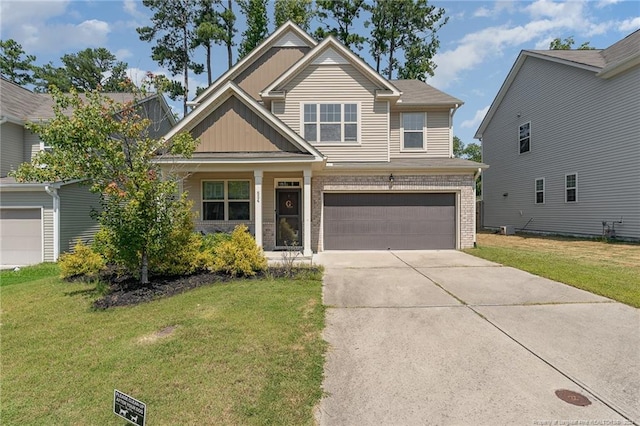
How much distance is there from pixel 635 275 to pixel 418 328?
641 centimetres

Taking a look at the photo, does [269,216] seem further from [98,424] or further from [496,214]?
[496,214]

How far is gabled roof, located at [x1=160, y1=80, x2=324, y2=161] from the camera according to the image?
10.0 meters

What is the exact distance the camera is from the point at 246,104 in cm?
1021

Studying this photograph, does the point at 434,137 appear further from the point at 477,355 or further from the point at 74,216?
the point at 74,216

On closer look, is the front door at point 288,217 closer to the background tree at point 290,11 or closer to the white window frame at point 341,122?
the white window frame at point 341,122

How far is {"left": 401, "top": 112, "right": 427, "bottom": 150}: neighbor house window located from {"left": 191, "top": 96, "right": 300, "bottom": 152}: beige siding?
5.48 metres

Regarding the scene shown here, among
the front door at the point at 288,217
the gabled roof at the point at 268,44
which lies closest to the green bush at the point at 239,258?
the front door at the point at 288,217

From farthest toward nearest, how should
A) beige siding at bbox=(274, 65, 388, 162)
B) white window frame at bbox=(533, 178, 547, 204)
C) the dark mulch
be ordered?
white window frame at bbox=(533, 178, 547, 204)
beige siding at bbox=(274, 65, 388, 162)
the dark mulch

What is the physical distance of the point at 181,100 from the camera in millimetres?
26328

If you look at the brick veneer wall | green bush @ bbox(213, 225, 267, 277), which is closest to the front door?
the brick veneer wall

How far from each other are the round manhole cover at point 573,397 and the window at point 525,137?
18.8 m

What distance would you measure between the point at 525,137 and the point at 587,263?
1216 centimetres

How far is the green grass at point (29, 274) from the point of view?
29.5ft

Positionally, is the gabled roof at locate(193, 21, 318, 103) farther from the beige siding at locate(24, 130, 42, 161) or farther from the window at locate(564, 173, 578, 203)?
the window at locate(564, 173, 578, 203)
